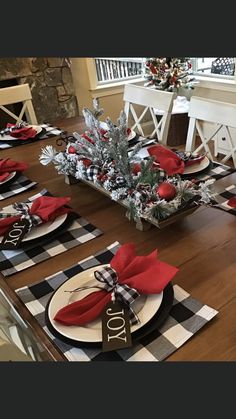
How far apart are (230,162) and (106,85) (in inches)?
58.4

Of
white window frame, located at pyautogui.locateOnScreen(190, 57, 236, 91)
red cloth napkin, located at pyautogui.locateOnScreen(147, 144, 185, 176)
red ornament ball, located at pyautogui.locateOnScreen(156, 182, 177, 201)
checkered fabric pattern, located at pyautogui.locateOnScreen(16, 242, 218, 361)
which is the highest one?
red ornament ball, located at pyautogui.locateOnScreen(156, 182, 177, 201)

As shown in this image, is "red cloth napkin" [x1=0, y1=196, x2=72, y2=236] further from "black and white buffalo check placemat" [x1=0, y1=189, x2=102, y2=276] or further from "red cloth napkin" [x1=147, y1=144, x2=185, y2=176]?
"red cloth napkin" [x1=147, y1=144, x2=185, y2=176]

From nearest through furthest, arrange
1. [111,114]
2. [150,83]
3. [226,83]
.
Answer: [226,83]
[150,83]
[111,114]

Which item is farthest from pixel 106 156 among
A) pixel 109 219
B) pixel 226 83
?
pixel 226 83

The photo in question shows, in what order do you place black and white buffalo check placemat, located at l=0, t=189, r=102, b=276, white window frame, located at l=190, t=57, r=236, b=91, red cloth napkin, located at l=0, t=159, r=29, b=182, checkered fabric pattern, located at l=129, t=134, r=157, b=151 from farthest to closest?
white window frame, located at l=190, t=57, r=236, b=91
checkered fabric pattern, located at l=129, t=134, r=157, b=151
red cloth napkin, located at l=0, t=159, r=29, b=182
black and white buffalo check placemat, located at l=0, t=189, r=102, b=276

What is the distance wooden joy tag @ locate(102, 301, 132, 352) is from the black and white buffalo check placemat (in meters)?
0.31

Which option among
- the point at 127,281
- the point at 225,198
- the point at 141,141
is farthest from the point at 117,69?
the point at 127,281

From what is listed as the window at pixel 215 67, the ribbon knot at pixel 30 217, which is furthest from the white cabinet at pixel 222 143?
the ribbon knot at pixel 30 217

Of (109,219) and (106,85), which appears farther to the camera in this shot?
(106,85)

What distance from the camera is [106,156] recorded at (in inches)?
46.4

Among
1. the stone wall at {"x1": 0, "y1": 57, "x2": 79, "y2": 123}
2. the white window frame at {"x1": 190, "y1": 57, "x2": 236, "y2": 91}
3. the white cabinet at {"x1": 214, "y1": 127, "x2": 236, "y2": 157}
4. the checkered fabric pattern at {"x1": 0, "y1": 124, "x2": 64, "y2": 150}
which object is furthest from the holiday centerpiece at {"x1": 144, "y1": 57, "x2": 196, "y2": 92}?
the checkered fabric pattern at {"x1": 0, "y1": 124, "x2": 64, "y2": 150}

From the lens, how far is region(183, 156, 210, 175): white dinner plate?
4.31ft

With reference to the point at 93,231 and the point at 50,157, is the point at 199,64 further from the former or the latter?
the point at 93,231

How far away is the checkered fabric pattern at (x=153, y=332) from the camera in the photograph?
67 cm
